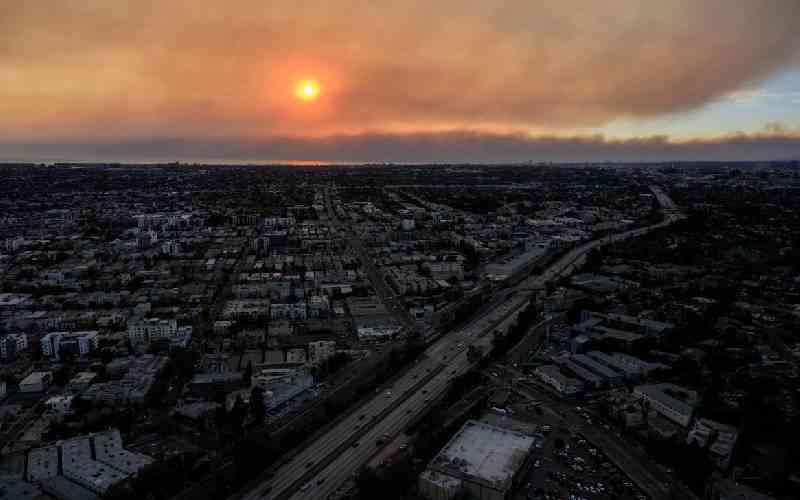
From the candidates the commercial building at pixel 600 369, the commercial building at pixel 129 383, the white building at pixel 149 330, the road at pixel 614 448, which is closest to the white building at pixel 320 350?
the commercial building at pixel 129 383

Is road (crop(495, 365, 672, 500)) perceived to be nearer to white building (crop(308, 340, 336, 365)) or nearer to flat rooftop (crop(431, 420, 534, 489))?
flat rooftop (crop(431, 420, 534, 489))

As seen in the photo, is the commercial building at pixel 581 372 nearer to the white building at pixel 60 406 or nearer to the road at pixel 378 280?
the road at pixel 378 280

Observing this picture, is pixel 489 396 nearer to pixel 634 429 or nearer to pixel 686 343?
pixel 634 429

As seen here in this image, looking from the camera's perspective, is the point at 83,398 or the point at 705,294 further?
the point at 705,294

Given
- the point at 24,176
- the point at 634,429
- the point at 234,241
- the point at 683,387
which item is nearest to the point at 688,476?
the point at 634,429

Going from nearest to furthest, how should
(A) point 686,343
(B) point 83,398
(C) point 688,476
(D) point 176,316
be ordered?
(C) point 688,476 → (B) point 83,398 → (A) point 686,343 → (D) point 176,316

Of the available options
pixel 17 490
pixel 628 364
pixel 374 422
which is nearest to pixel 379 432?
pixel 374 422
